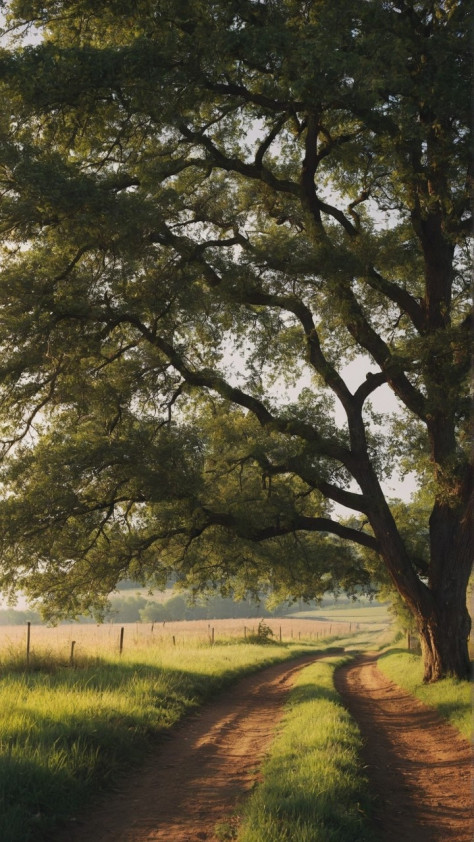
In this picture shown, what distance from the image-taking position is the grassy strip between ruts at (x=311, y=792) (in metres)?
5.45

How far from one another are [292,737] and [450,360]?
28.0 ft

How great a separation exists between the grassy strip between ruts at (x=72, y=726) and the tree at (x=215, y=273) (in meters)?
3.69

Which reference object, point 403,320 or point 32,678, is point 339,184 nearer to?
point 403,320

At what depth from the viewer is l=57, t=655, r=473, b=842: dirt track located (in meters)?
6.46

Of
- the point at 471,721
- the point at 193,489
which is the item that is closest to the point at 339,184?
the point at 193,489

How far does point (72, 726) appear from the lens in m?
8.34

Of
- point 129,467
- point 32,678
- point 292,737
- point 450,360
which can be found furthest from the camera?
point 129,467

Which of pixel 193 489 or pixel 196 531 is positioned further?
pixel 196 531

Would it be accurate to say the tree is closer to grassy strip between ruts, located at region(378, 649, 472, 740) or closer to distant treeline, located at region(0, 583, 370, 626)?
grassy strip between ruts, located at region(378, 649, 472, 740)

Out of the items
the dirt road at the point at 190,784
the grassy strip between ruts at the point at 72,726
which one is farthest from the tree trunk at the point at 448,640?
the grassy strip between ruts at the point at 72,726

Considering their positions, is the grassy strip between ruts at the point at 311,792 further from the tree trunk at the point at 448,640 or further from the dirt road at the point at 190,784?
the tree trunk at the point at 448,640

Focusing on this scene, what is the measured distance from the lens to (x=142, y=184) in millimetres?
12945

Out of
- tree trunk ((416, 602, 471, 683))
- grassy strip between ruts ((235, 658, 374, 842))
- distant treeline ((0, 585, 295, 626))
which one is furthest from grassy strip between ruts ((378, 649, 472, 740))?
distant treeline ((0, 585, 295, 626))

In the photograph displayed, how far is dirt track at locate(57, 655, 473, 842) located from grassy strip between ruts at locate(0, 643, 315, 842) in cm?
31
